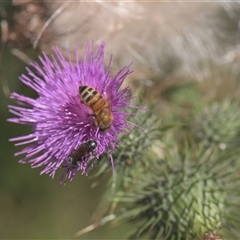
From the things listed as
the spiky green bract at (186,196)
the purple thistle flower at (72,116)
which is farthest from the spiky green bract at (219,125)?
the purple thistle flower at (72,116)

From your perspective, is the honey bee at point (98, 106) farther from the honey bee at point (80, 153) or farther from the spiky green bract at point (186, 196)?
the spiky green bract at point (186, 196)

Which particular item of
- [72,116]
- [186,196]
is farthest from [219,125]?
[72,116]

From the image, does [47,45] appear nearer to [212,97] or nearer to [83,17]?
[83,17]

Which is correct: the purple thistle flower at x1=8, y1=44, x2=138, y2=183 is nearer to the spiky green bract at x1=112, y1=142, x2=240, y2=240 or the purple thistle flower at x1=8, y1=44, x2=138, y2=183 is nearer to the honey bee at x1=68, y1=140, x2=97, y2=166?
the honey bee at x1=68, y1=140, x2=97, y2=166

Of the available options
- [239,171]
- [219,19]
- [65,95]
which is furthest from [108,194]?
[219,19]

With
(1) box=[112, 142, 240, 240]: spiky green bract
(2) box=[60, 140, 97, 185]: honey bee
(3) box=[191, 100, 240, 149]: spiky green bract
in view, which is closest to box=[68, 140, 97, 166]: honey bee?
(2) box=[60, 140, 97, 185]: honey bee

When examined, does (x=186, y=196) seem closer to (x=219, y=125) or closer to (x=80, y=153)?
(x=219, y=125)

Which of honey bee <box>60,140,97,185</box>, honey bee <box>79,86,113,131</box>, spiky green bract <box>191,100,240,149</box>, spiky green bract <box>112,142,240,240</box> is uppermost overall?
honey bee <box>79,86,113,131</box>
